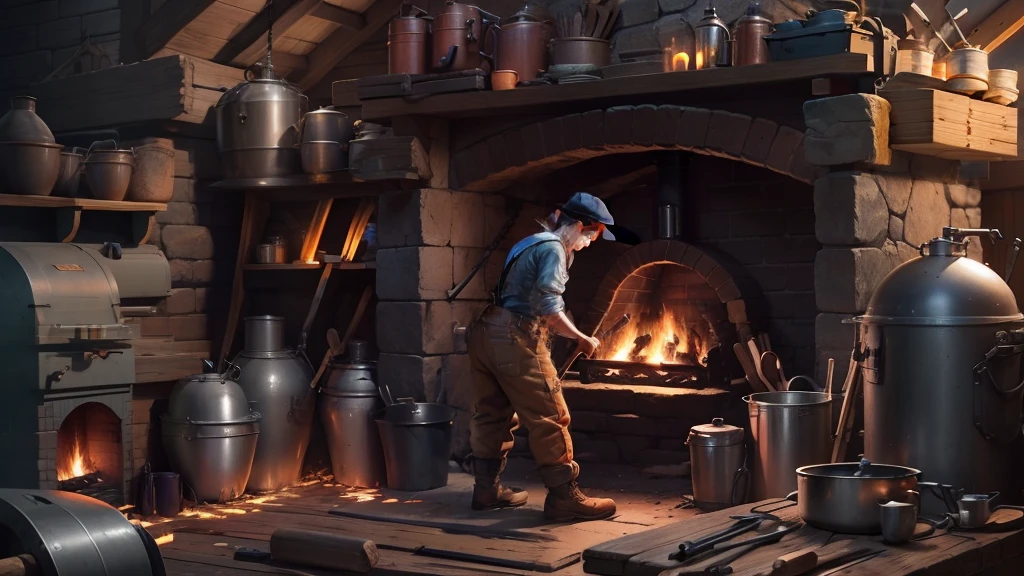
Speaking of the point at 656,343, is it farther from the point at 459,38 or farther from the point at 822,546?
the point at 822,546

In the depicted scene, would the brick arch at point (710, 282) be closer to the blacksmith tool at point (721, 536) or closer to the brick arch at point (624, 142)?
the brick arch at point (624, 142)

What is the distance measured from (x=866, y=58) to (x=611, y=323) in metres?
2.64

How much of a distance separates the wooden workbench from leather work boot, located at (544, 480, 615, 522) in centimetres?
90

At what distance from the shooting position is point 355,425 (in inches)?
293

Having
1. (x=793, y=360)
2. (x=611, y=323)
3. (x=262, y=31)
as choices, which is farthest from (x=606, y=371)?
(x=262, y=31)

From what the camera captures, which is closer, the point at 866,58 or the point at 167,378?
the point at 866,58

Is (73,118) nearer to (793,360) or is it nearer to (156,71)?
(156,71)

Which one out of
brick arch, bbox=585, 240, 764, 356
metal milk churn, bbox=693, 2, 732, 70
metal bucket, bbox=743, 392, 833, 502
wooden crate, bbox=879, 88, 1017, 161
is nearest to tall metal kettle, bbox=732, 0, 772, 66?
metal milk churn, bbox=693, 2, 732, 70

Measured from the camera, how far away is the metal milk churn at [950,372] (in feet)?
17.5

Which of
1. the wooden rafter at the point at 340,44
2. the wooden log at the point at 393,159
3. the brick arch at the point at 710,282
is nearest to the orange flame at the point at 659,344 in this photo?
the brick arch at the point at 710,282

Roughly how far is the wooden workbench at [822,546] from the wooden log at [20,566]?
237 cm

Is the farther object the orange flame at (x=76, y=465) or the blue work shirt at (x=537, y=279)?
the orange flame at (x=76, y=465)

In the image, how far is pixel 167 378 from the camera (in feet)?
23.6

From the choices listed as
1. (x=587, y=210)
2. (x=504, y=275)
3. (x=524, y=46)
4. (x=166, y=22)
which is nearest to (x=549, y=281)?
(x=504, y=275)
